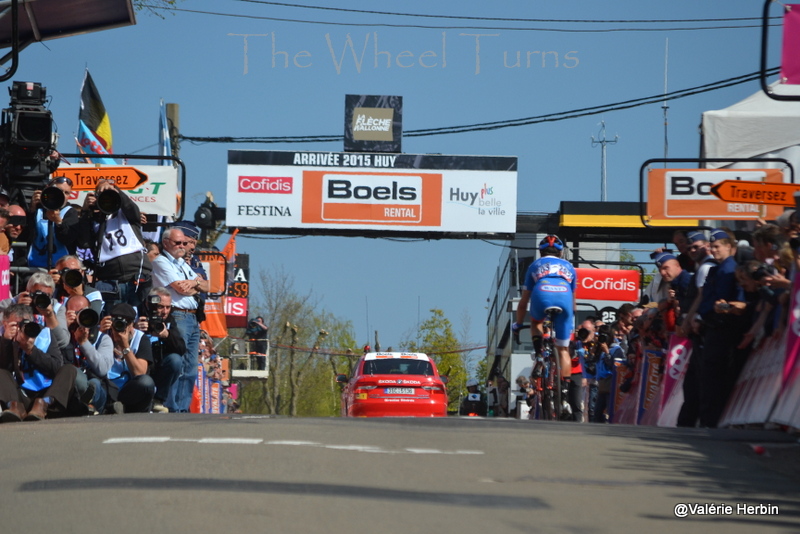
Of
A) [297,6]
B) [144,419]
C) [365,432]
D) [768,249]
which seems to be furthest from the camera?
[297,6]

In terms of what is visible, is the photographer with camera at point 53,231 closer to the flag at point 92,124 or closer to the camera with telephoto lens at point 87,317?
the camera with telephoto lens at point 87,317

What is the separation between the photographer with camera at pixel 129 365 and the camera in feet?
36.5

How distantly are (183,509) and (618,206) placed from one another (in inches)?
1129

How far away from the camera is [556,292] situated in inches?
482

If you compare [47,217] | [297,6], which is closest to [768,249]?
[47,217]

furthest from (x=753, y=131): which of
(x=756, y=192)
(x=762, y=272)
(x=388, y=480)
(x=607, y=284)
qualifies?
(x=388, y=480)

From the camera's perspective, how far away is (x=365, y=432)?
25.3ft

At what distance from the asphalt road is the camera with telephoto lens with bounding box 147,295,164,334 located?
12.1ft

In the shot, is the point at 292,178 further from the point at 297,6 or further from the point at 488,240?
the point at 297,6

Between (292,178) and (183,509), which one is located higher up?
(292,178)

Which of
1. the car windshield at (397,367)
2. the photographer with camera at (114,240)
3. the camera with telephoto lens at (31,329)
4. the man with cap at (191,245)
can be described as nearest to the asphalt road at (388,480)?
the camera with telephoto lens at (31,329)

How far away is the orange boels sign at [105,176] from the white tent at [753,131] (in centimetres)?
807

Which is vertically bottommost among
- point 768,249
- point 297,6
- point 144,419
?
point 144,419

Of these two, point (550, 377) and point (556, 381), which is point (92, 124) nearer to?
point (550, 377)
